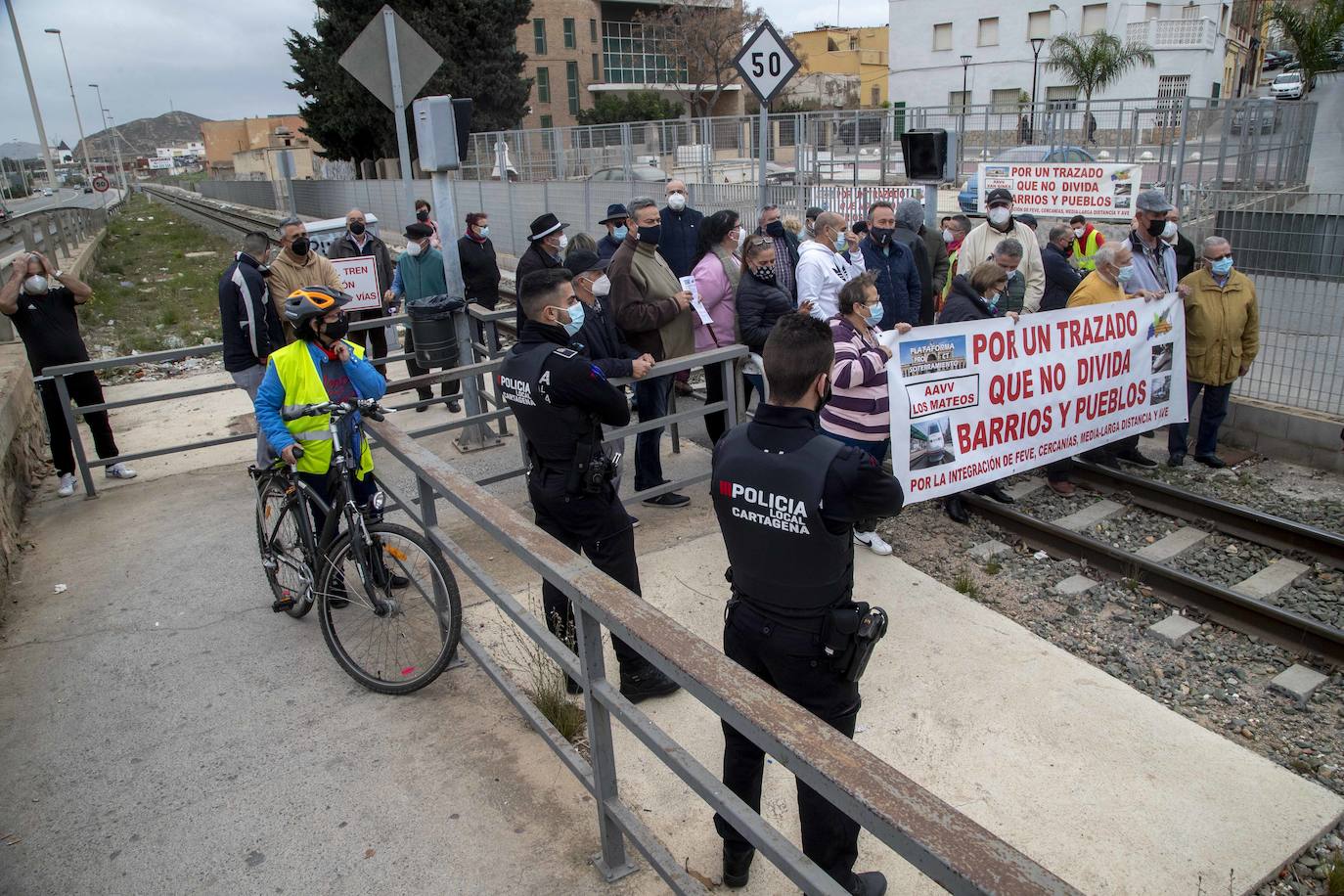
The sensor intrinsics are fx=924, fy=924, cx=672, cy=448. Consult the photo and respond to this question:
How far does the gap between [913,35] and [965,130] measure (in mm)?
45474

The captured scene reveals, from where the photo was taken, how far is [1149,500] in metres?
7.03

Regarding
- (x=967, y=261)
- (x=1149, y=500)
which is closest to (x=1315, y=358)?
(x=1149, y=500)

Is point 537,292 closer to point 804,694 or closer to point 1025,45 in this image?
point 804,694

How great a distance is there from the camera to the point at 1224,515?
21.6 feet

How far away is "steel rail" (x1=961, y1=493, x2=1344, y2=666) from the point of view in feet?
16.6

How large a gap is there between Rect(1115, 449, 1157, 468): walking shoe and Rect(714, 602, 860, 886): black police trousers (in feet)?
19.3

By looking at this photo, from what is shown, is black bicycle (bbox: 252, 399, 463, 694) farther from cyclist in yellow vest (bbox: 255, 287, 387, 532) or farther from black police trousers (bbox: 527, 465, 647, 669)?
black police trousers (bbox: 527, 465, 647, 669)

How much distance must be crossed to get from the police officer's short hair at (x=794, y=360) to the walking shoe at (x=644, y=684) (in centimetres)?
186

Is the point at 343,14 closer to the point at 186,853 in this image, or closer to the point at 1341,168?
the point at 1341,168

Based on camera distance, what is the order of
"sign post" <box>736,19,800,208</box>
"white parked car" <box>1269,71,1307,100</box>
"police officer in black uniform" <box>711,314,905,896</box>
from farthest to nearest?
1. "white parked car" <box>1269,71,1307,100</box>
2. "sign post" <box>736,19,800,208</box>
3. "police officer in black uniform" <box>711,314,905,896</box>

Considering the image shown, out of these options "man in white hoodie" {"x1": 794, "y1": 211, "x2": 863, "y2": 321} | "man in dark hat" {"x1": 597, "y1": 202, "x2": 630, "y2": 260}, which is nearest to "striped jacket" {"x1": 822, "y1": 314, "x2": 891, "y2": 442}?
"man in white hoodie" {"x1": 794, "y1": 211, "x2": 863, "y2": 321}

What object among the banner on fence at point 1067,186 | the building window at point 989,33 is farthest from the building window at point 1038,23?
the banner on fence at point 1067,186

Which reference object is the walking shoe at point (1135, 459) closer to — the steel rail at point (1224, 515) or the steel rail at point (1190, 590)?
the steel rail at point (1224, 515)

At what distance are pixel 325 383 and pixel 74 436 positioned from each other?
3.60 metres
